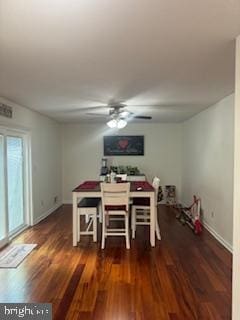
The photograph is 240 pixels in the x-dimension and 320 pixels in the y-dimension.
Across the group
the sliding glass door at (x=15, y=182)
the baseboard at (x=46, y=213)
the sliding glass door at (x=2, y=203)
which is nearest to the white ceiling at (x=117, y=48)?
the sliding glass door at (x=2, y=203)

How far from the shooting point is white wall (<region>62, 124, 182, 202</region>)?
8031mm

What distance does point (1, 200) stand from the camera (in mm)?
4457

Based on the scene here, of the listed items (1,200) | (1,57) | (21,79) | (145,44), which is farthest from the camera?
(1,200)

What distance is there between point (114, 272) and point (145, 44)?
256 centimetres

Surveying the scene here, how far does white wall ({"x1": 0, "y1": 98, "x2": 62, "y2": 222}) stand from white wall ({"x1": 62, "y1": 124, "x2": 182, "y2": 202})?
349mm

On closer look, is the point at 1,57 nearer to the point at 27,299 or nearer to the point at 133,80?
the point at 133,80

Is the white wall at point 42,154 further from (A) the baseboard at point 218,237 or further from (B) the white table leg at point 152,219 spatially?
(A) the baseboard at point 218,237

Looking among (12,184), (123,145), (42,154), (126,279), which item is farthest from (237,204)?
(123,145)

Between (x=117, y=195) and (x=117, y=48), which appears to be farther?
(x=117, y=195)

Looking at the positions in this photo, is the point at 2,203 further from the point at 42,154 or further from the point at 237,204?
the point at 237,204

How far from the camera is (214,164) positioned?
4.91 metres

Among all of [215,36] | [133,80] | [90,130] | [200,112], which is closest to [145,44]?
[215,36]

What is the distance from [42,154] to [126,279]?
3.76m

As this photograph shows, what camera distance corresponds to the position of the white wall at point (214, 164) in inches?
165
